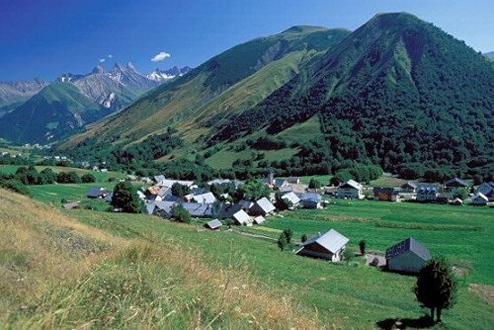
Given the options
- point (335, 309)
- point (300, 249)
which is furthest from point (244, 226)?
point (335, 309)

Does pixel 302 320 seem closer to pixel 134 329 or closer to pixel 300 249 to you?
pixel 134 329

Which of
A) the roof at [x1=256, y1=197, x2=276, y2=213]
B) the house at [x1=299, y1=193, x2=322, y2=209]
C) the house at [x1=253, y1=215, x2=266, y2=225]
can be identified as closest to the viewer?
the house at [x1=253, y1=215, x2=266, y2=225]

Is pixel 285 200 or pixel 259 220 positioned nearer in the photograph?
pixel 259 220

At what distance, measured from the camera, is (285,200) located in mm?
105000

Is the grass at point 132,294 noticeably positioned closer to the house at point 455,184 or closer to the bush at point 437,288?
the bush at point 437,288

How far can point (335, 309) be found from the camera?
24.0 m

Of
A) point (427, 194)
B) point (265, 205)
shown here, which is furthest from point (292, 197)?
point (427, 194)

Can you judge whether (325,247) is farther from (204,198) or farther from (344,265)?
(204,198)

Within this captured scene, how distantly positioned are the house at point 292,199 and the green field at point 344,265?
1814 centimetres

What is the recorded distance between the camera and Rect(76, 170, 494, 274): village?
5762 centimetres

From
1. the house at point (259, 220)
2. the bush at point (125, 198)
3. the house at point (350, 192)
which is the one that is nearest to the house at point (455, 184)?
the house at point (350, 192)

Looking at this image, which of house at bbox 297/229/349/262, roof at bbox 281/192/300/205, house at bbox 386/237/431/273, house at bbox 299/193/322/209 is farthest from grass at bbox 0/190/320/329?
roof at bbox 281/192/300/205

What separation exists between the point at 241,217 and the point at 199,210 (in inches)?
506

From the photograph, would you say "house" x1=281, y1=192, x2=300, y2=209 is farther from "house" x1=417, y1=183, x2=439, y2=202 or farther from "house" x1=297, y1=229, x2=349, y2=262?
"house" x1=297, y1=229, x2=349, y2=262
